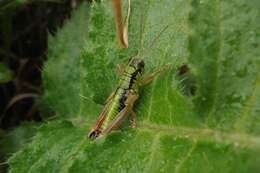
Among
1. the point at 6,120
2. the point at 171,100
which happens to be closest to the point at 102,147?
the point at 171,100

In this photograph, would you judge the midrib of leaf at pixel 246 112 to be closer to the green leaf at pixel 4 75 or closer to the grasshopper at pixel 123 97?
the grasshopper at pixel 123 97

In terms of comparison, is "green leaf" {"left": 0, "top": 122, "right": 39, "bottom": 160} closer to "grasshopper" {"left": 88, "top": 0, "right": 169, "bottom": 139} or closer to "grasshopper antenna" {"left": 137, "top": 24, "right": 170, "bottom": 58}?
"grasshopper" {"left": 88, "top": 0, "right": 169, "bottom": 139}

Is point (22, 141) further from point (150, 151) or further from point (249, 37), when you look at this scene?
point (249, 37)

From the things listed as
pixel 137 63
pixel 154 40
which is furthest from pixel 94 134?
pixel 154 40

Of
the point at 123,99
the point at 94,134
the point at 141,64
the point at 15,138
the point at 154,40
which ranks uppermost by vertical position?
the point at 154,40

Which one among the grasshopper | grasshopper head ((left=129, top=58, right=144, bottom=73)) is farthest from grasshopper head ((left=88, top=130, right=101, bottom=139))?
grasshopper head ((left=129, top=58, right=144, bottom=73))

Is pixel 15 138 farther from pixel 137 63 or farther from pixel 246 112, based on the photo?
pixel 246 112
